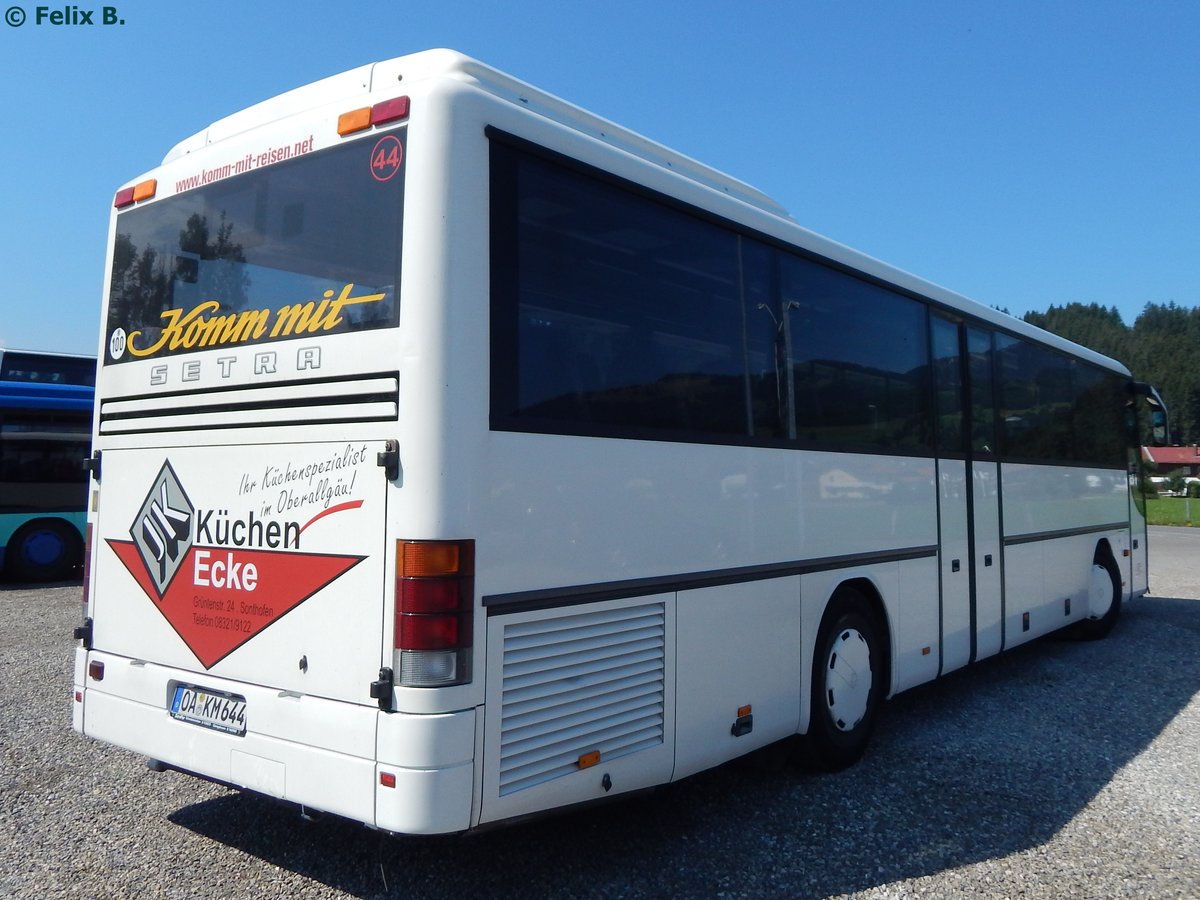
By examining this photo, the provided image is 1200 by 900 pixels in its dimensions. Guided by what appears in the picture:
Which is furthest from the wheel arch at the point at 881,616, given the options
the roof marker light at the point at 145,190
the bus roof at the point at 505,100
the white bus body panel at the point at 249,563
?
the roof marker light at the point at 145,190

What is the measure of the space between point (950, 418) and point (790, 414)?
2542 mm

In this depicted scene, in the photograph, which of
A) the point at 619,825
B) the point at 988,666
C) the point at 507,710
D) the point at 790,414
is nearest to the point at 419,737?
the point at 507,710

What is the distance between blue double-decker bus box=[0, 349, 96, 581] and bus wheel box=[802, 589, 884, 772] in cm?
1262

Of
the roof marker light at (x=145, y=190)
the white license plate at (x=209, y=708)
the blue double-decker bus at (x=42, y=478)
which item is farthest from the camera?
the blue double-decker bus at (x=42, y=478)

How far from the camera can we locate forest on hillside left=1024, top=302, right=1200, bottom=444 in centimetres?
11169

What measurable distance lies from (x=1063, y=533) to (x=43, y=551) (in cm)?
1439

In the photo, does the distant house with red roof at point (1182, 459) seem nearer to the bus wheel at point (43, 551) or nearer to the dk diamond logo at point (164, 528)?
the bus wheel at point (43, 551)

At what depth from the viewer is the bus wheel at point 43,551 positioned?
14.6 metres

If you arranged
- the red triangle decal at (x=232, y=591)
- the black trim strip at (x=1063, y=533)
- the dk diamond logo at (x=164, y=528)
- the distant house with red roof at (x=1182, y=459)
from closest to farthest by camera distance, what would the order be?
the red triangle decal at (x=232, y=591)
the dk diamond logo at (x=164, y=528)
the black trim strip at (x=1063, y=533)
the distant house with red roof at (x=1182, y=459)

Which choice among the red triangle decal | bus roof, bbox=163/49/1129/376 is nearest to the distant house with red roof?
bus roof, bbox=163/49/1129/376

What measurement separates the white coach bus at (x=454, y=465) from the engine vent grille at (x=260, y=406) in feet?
0.04

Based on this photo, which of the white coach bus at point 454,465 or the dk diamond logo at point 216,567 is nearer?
the white coach bus at point 454,465

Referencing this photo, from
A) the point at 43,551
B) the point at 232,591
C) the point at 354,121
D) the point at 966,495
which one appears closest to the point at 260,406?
the point at 232,591

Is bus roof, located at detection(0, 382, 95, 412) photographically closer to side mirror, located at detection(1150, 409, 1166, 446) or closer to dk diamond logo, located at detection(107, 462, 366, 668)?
dk diamond logo, located at detection(107, 462, 366, 668)
